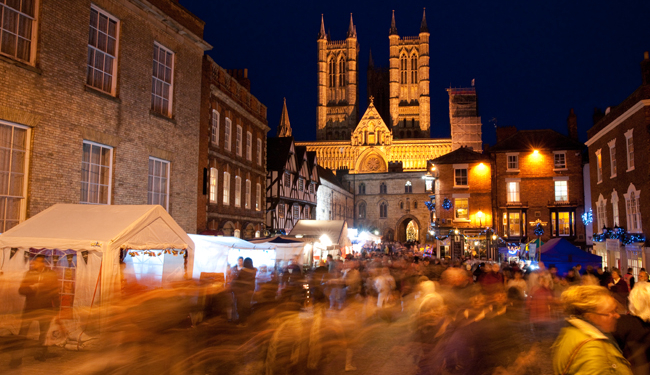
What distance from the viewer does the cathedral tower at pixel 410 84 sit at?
96.9 metres

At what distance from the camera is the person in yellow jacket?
3.32 metres

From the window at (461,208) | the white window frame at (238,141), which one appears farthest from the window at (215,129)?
the window at (461,208)

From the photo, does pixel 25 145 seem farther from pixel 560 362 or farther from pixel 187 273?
pixel 560 362

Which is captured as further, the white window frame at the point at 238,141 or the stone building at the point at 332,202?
the stone building at the point at 332,202

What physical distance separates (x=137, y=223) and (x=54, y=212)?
198cm

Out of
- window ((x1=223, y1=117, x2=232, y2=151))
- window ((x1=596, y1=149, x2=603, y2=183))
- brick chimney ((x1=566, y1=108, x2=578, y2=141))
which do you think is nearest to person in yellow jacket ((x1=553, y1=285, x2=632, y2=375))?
window ((x1=223, y1=117, x2=232, y2=151))

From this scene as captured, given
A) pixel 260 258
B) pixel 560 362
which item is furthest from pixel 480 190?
pixel 560 362

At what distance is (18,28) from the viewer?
10.2 meters

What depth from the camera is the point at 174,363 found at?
764 cm

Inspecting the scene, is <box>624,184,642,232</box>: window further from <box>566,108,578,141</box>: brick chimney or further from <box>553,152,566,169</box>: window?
<box>566,108,578,141</box>: brick chimney

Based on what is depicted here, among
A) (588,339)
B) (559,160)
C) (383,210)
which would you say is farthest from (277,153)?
(383,210)

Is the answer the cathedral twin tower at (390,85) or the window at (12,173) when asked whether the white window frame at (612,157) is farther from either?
the cathedral twin tower at (390,85)

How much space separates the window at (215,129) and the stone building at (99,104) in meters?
3.00

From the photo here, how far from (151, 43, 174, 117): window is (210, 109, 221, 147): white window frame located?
14.7ft
